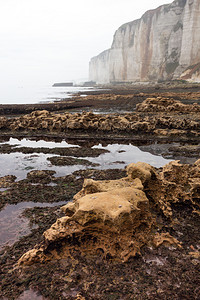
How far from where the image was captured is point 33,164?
39.4 feet

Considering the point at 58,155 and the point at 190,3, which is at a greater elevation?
the point at 190,3

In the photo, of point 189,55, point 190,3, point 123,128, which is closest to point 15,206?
point 123,128

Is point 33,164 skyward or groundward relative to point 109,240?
groundward

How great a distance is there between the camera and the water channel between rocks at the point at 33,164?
21.1ft

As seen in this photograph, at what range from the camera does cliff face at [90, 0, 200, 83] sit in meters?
66.1

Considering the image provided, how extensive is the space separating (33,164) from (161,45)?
3465 inches

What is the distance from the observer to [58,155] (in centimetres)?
1352

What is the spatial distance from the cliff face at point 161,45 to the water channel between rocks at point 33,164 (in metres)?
58.1

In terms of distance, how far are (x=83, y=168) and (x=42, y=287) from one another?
24.0 feet

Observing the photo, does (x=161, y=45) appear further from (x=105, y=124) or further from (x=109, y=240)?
(x=109, y=240)

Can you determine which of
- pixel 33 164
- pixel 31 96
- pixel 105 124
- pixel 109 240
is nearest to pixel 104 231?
pixel 109 240

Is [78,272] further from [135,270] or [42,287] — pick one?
[135,270]

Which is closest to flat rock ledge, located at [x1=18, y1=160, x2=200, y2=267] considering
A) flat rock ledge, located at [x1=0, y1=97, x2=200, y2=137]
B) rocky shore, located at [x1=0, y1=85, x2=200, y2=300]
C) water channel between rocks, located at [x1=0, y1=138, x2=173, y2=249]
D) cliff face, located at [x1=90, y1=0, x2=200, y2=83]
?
rocky shore, located at [x1=0, y1=85, x2=200, y2=300]

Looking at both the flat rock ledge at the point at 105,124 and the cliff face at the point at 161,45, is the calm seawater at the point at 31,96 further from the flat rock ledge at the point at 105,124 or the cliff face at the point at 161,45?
the flat rock ledge at the point at 105,124
